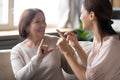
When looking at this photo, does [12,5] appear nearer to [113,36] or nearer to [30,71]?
[30,71]

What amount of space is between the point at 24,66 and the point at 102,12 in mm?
773

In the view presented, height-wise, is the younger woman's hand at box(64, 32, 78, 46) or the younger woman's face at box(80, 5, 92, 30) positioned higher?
the younger woman's face at box(80, 5, 92, 30)

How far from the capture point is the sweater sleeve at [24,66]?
194 centimetres

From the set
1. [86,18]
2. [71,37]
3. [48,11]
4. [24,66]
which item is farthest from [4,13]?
[86,18]

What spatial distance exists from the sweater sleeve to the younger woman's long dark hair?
1.80ft

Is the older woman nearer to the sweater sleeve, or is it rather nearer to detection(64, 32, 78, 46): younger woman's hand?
the sweater sleeve

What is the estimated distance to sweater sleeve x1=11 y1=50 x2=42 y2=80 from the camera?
1940mm

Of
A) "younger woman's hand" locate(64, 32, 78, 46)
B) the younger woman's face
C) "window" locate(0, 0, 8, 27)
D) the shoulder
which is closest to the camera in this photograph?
the shoulder

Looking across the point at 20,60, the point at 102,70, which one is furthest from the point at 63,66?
the point at 102,70

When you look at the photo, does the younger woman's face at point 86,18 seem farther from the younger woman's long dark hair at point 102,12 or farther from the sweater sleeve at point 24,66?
the sweater sleeve at point 24,66

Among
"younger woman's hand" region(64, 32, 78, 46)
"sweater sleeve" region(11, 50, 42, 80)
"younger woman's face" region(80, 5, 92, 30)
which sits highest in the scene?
"younger woman's face" region(80, 5, 92, 30)

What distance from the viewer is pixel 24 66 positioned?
2.02m

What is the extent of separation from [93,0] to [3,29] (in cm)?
206

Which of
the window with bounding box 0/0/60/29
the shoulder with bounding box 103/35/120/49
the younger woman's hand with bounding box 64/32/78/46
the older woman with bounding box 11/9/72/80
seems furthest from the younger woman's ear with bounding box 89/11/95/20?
the window with bounding box 0/0/60/29
